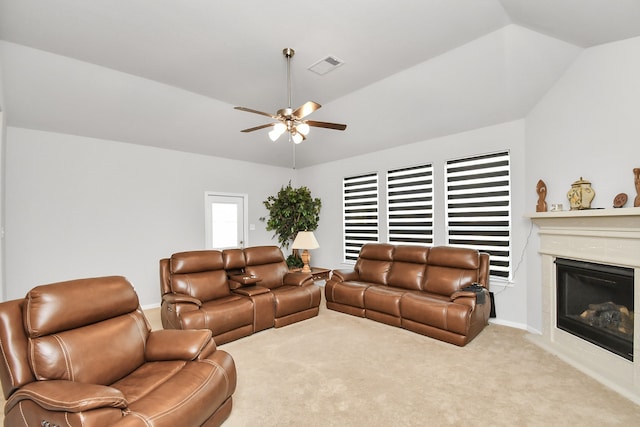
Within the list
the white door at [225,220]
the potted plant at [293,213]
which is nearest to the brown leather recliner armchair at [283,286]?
the potted plant at [293,213]

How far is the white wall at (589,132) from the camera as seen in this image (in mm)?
2697

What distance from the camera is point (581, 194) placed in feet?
9.96

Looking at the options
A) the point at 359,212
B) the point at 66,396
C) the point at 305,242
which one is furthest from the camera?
the point at 359,212

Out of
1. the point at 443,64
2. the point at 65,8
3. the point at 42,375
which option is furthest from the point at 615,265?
the point at 65,8

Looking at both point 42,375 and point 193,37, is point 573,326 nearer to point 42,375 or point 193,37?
point 42,375

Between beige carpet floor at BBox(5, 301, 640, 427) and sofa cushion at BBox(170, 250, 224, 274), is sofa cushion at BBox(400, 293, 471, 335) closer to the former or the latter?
beige carpet floor at BBox(5, 301, 640, 427)

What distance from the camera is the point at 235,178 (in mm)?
6227

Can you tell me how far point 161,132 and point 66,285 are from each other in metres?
3.45

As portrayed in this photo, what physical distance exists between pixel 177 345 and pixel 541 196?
4.03 m

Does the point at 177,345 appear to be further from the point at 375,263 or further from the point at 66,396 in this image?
the point at 375,263

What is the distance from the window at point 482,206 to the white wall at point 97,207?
4.30 metres

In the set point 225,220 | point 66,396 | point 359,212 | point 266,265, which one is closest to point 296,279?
point 266,265

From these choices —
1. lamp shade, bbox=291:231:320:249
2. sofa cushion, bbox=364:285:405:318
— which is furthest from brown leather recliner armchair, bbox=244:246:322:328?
sofa cushion, bbox=364:285:405:318

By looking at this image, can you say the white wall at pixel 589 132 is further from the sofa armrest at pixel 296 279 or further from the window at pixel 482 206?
the sofa armrest at pixel 296 279
